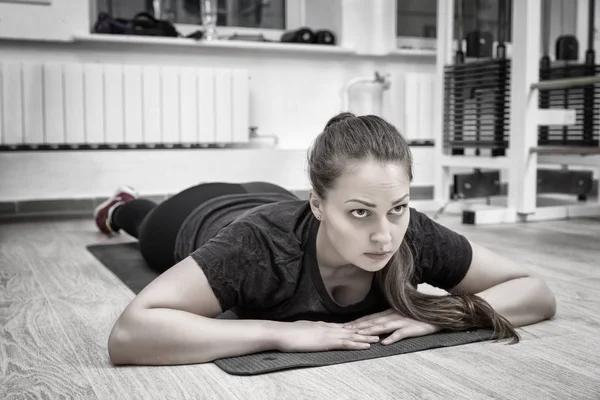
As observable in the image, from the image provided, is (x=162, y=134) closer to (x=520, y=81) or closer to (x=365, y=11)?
(x=365, y=11)

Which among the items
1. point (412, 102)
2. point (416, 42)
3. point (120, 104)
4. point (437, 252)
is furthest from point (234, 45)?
point (437, 252)

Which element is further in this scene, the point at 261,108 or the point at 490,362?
the point at 261,108

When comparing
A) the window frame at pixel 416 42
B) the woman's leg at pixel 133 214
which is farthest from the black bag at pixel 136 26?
the window frame at pixel 416 42

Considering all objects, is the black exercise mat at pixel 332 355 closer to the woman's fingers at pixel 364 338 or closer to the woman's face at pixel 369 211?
the woman's fingers at pixel 364 338

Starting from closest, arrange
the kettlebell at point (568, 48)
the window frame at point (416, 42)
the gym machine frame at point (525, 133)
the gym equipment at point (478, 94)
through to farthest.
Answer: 1. the gym machine frame at point (525, 133)
2. the gym equipment at point (478, 94)
3. the kettlebell at point (568, 48)
4. the window frame at point (416, 42)

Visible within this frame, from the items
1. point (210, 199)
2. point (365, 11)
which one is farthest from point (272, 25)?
point (210, 199)

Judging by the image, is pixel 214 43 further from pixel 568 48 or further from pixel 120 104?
pixel 568 48

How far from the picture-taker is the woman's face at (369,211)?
45.6 inches

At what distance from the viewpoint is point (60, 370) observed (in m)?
1.25

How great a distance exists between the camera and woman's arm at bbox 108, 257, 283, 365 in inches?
47.2

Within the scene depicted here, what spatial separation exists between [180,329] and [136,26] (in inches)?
116

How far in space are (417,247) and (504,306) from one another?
229 millimetres

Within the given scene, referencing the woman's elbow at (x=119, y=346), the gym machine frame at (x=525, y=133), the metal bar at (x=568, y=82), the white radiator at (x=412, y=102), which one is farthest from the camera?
the white radiator at (x=412, y=102)

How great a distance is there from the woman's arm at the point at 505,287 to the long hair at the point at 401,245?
3 centimetres
